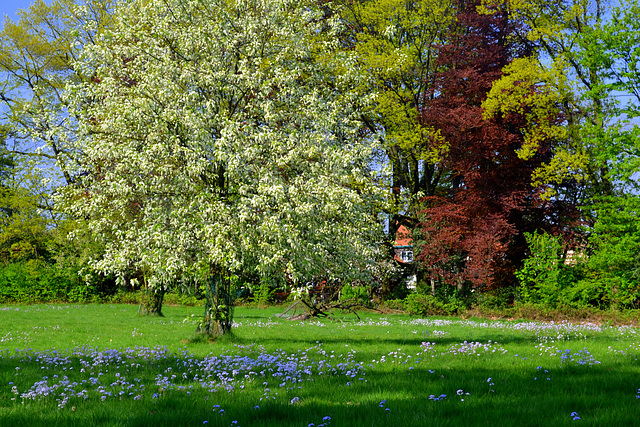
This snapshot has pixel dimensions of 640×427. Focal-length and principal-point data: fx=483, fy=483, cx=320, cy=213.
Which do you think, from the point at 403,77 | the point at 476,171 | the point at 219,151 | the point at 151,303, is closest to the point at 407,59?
the point at 403,77

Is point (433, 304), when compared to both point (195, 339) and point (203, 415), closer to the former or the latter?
point (195, 339)

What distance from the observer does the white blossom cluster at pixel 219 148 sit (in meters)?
12.7

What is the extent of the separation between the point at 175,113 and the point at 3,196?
41749 millimetres

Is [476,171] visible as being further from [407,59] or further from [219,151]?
[219,151]

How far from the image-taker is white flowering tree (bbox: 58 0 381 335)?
12.7 metres

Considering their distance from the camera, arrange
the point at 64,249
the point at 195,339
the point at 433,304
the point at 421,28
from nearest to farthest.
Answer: the point at 195,339
the point at 433,304
the point at 421,28
the point at 64,249

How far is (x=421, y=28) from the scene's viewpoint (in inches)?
1353

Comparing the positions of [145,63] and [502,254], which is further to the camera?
[502,254]

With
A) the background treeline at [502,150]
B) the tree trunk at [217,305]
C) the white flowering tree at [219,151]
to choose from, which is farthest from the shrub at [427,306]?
the tree trunk at [217,305]

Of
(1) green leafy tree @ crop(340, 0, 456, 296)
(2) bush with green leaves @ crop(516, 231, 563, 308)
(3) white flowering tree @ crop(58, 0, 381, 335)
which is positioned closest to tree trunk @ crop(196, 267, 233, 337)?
(3) white flowering tree @ crop(58, 0, 381, 335)

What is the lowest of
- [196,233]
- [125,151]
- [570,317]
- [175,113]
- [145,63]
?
[570,317]

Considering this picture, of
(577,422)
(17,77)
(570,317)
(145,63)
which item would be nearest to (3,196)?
(17,77)

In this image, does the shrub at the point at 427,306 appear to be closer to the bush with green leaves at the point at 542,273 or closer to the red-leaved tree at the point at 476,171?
the red-leaved tree at the point at 476,171

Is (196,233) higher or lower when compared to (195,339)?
higher
